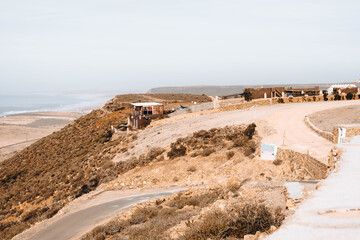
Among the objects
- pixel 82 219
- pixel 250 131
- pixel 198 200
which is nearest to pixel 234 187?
pixel 198 200

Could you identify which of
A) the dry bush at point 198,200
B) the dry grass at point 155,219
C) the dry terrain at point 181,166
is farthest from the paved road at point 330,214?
the dry bush at point 198,200

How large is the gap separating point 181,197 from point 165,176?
612 centimetres

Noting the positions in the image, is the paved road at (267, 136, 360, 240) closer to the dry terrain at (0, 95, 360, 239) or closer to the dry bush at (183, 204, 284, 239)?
the dry bush at (183, 204, 284, 239)

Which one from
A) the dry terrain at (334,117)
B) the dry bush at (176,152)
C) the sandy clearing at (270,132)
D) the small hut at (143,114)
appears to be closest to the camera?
the sandy clearing at (270,132)

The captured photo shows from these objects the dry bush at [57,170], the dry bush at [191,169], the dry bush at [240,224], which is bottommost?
the dry bush at [57,170]

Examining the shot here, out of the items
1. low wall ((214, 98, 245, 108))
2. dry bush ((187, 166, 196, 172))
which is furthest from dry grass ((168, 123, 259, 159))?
low wall ((214, 98, 245, 108))

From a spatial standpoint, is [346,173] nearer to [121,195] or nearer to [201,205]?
[201,205]

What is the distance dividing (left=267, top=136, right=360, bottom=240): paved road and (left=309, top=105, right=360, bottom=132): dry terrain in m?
15.7

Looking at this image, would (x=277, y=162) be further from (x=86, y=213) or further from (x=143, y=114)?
(x=143, y=114)

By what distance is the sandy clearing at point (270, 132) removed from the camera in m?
19.4

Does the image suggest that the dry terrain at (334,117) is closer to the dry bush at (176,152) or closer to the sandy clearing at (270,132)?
the sandy clearing at (270,132)

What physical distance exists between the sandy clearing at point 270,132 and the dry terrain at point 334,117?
1103mm

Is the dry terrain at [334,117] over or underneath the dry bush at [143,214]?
over

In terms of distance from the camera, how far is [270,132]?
2400 centimetres
